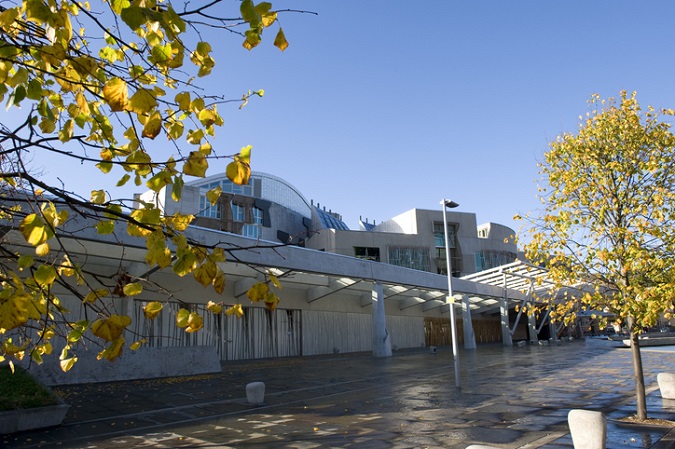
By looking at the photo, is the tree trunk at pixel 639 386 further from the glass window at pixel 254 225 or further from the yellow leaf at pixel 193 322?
the glass window at pixel 254 225

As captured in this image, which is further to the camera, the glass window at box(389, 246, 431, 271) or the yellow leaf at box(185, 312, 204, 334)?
the glass window at box(389, 246, 431, 271)

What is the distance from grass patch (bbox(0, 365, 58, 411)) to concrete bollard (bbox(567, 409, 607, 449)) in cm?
985

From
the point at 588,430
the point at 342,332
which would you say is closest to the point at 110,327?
the point at 588,430

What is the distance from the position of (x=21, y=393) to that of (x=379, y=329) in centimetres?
2263

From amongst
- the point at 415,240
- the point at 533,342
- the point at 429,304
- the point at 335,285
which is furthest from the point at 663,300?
the point at 415,240

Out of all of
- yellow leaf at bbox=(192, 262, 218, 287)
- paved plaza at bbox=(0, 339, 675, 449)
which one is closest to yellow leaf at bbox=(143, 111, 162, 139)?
yellow leaf at bbox=(192, 262, 218, 287)

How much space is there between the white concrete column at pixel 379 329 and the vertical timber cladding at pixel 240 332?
597 centimetres

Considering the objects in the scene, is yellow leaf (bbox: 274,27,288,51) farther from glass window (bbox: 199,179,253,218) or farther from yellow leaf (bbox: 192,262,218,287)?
glass window (bbox: 199,179,253,218)

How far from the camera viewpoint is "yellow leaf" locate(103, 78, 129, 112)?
90.0 inches

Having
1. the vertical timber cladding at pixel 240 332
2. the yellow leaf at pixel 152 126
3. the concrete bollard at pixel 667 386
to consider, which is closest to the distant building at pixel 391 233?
the vertical timber cladding at pixel 240 332

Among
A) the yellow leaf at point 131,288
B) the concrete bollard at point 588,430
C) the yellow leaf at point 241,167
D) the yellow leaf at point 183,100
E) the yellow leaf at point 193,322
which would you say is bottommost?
the concrete bollard at point 588,430

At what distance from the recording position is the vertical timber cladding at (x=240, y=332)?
1046 inches

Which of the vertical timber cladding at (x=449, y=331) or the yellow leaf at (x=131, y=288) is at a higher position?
the yellow leaf at (x=131, y=288)

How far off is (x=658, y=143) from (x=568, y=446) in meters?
6.44
